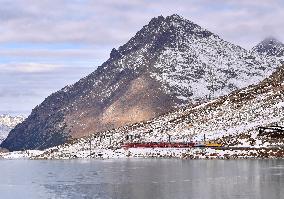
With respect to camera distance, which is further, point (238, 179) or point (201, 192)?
point (238, 179)

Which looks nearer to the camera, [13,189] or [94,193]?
[94,193]

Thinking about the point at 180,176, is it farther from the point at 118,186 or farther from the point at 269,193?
the point at 269,193

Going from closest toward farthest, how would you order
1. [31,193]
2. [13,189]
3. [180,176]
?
[31,193] < [13,189] < [180,176]

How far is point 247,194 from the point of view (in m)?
101

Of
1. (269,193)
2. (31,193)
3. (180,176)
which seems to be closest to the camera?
(269,193)

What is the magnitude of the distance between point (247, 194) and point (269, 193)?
13.0 ft

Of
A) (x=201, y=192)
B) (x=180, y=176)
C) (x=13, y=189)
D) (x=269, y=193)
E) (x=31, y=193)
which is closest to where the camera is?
(x=269, y=193)

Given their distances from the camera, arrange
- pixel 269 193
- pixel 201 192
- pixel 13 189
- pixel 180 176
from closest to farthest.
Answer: pixel 269 193 → pixel 201 192 → pixel 13 189 → pixel 180 176

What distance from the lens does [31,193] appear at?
126 metres

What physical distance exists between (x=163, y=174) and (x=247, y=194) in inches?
2371

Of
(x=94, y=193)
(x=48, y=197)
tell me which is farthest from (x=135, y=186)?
(x=48, y=197)

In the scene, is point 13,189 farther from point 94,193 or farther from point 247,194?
point 247,194

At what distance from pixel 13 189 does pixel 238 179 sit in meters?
54.9

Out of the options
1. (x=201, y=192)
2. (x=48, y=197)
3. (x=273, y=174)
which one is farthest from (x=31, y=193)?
(x=273, y=174)
